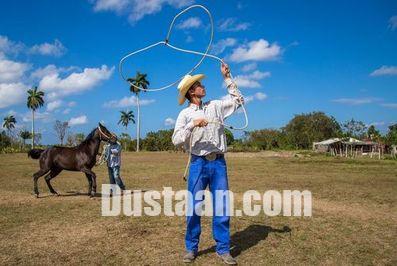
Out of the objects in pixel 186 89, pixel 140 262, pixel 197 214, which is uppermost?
pixel 186 89

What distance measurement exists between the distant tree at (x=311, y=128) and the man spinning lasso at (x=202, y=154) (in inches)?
2912

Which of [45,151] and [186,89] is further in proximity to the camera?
[45,151]

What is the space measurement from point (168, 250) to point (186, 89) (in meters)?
2.23

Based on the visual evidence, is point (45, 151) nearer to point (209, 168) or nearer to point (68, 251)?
point (68, 251)

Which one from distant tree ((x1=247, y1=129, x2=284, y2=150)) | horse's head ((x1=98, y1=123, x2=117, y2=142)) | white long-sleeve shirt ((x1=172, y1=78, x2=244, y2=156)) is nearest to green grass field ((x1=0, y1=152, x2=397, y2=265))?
white long-sleeve shirt ((x1=172, y1=78, x2=244, y2=156))

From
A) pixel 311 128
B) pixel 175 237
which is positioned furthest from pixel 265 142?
pixel 175 237

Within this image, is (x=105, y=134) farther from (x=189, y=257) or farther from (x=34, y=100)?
(x=34, y=100)

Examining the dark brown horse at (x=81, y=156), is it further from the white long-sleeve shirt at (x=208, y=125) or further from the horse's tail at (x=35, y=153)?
the white long-sleeve shirt at (x=208, y=125)

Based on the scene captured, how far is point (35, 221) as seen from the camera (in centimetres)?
762

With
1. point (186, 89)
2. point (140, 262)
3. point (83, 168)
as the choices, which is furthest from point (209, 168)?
point (83, 168)

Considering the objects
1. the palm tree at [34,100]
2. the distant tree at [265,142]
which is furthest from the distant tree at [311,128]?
the palm tree at [34,100]

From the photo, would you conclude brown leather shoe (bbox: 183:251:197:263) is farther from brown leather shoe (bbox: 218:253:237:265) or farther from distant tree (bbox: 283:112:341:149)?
distant tree (bbox: 283:112:341:149)

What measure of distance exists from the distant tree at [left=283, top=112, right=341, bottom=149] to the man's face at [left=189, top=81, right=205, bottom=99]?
7393 cm

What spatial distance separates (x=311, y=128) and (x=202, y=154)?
3254 inches
